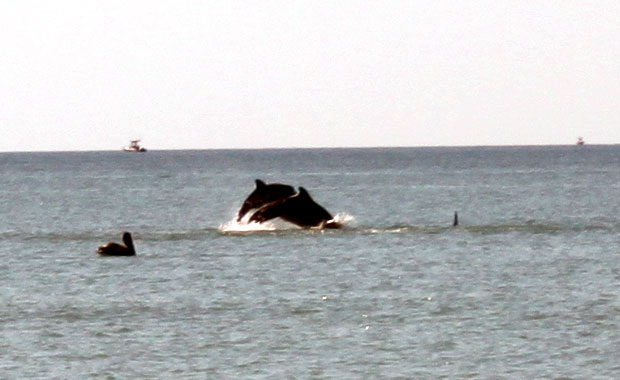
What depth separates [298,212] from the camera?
67750 mm

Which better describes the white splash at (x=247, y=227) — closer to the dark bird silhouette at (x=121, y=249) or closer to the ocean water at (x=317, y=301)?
the ocean water at (x=317, y=301)

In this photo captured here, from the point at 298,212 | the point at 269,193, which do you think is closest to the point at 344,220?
the point at 298,212

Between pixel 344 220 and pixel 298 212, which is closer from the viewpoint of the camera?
pixel 298 212

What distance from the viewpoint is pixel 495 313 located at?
40594 millimetres

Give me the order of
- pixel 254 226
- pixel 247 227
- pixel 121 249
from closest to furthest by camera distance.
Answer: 1. pixel 121 249
2. pixel 254 226
3. pixel 247 227

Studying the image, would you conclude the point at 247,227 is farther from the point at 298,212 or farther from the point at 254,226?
the point at 298,212

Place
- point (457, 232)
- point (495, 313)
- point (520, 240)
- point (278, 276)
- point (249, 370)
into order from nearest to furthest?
point (249, 370) < point (495, 313) < point (278, 276) < point (520, 240) < point (457, 232)

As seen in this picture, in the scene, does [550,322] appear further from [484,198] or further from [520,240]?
[484,198]

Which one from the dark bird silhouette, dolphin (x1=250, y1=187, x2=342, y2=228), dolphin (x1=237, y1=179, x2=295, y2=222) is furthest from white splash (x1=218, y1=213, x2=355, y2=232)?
the dark bird silhouette

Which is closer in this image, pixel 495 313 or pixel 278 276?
pixel 495 313

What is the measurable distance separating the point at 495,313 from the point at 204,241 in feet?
87.5

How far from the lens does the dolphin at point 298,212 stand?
6606cm

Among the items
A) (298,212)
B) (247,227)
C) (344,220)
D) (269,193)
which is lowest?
(344,220)

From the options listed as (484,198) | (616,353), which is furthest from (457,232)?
(484,198)
